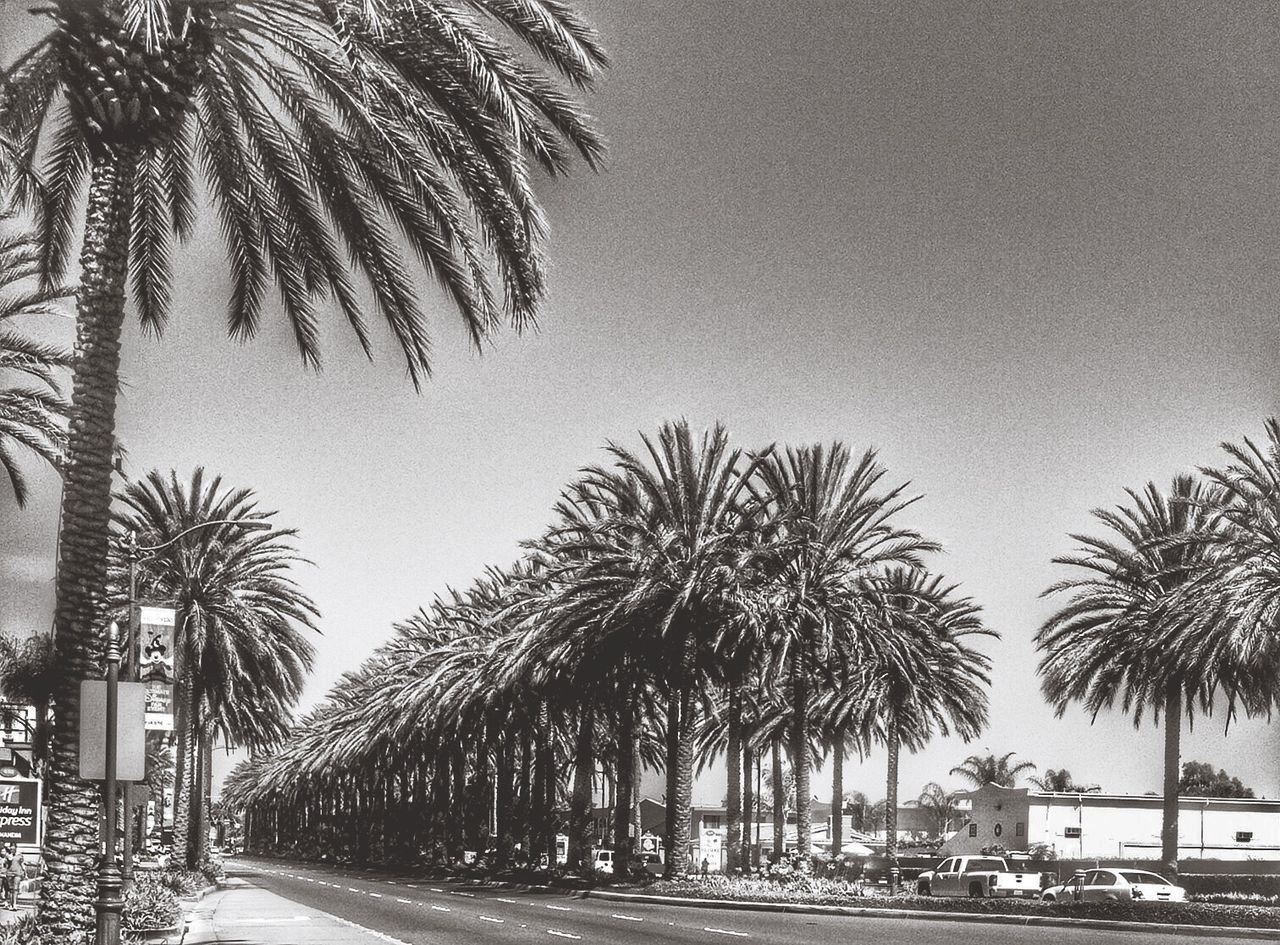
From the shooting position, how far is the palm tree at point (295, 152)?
15.7m

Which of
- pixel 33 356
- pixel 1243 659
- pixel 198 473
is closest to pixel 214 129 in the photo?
pixel 33 356

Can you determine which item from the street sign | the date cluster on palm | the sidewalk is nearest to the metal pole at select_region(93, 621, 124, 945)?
the street sign

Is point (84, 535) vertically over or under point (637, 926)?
over

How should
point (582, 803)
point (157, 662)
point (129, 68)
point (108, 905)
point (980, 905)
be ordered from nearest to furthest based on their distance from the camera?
point (129, 68) < point (108, 905) < point (157, 662) < point (980, 905) < point (582, 803)

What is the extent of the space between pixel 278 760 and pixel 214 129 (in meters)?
138

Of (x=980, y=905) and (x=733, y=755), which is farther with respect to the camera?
(x=733, y=755)

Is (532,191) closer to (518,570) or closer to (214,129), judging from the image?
(214,129)

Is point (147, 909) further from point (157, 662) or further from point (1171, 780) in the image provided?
point (1171, 780)

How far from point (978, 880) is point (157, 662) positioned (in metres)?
32.4

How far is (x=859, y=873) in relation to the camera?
66.1 m

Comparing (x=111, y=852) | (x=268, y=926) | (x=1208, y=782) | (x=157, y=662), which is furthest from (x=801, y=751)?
(x=1208, y=782)

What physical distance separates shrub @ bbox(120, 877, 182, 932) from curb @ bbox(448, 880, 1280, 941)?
43.8 feet

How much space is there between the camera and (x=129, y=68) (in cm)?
1512

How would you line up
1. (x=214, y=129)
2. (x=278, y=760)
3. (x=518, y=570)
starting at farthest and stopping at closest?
1. (x=278, y=760)
2. (x=518, y=570)
3. (x=214, y=129)
